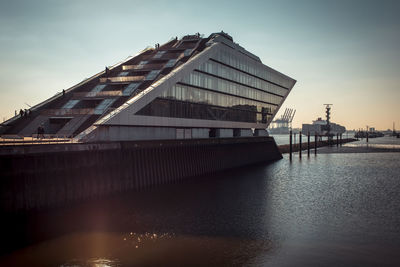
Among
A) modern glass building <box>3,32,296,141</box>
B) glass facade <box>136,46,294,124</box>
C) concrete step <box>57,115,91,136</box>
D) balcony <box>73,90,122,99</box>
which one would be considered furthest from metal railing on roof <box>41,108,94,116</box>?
glass facade <box>136,46,294,124</box>

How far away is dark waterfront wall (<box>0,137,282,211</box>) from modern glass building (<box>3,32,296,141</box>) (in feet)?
10.2

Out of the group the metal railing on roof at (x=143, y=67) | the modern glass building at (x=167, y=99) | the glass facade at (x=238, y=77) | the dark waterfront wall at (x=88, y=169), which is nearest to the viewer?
the dark waterfront wall at (x=88, y=169)

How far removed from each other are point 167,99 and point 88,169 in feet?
58.9

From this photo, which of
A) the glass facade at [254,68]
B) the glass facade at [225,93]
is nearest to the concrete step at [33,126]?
the glass facade at [225,93]

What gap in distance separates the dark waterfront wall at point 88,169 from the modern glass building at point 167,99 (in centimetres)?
312

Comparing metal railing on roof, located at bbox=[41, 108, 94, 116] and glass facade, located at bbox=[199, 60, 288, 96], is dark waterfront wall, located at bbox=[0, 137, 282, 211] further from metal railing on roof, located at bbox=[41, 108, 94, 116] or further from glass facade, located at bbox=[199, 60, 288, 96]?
glass facade, located at bbox=[199, 60, 288, 96]

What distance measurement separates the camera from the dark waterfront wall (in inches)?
1005

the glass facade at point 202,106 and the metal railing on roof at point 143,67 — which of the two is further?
the metal railing on roof at point 143,67

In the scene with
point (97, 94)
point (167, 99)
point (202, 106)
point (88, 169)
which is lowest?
point (88, 169)

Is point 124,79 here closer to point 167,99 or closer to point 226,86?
point 167,99

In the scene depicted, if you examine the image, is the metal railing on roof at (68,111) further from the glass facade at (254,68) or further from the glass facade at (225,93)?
the glass facade at (254,68)

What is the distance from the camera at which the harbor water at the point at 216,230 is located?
19.5m

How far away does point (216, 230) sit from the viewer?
2462 centimetres

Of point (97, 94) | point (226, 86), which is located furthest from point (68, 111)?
point (226, 86)
